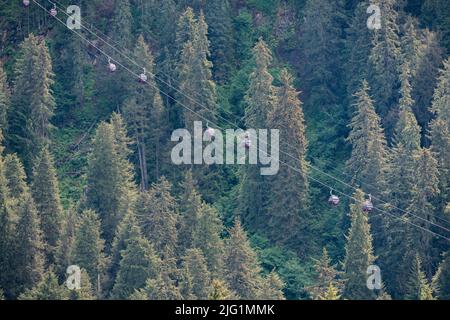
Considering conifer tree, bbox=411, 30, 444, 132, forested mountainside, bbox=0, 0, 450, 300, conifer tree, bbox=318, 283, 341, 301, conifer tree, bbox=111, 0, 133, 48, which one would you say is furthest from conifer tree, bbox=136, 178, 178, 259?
conifer tree, bbox=411, 30, 444, 132

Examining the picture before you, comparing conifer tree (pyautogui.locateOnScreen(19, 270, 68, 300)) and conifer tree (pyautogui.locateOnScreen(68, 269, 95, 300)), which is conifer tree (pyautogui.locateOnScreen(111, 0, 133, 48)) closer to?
conifer tree (pyautogui.locateOnScreen(68, 269, 95, 300))

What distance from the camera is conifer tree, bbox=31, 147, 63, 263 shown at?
95188 millimetres

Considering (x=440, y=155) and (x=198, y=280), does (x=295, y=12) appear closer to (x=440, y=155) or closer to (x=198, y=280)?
(x=440, y=155)

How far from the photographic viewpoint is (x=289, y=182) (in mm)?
96688

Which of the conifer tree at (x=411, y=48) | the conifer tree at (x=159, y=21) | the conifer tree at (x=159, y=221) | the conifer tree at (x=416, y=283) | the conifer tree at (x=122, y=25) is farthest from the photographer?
the conifer tree at (x=159, y=21)

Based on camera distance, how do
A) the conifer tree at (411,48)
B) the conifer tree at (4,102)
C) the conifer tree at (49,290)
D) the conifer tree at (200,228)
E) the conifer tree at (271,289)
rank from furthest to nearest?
1. the conifer tree at (4,102)
2. the conifer tree at (411,48)
3. the conifer tree at (200,228)
4. the conifer tree at (271,289)
5. the conifer tree at (49,290)

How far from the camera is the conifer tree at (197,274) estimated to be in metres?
88.1

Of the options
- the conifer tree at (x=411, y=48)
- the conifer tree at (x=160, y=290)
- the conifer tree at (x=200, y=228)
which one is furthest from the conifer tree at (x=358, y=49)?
the conifer tree at (x=160, y=290)

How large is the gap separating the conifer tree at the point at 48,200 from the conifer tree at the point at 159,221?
4.51 meters

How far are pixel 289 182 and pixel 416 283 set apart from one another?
9906 millimetres

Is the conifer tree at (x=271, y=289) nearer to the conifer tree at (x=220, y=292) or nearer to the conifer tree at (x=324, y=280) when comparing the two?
the conifer tree at (x=324, y=280)

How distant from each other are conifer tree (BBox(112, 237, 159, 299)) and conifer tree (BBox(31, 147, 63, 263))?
5.73m

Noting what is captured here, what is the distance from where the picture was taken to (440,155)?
9444 centimetres

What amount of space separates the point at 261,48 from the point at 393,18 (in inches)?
300
